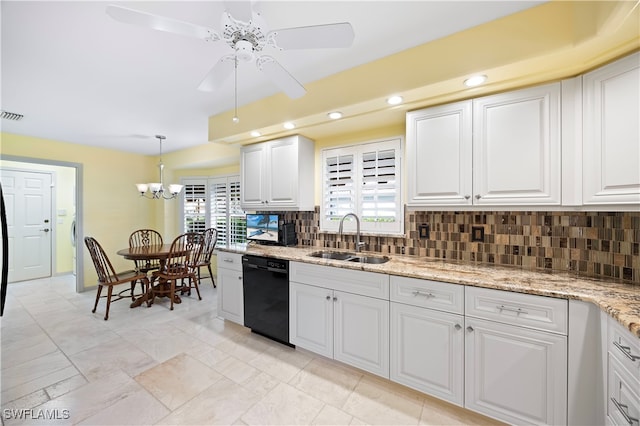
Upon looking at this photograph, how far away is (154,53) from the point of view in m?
1.90

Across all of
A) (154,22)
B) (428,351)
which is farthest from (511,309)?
(154,22)

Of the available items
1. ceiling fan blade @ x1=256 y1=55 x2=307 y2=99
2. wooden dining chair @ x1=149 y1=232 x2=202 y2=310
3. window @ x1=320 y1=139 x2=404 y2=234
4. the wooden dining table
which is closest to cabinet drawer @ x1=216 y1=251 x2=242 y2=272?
wooden dining chair @ x1=149 y1=232 x2=202 y2=310

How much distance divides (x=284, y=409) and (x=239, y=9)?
2291mm

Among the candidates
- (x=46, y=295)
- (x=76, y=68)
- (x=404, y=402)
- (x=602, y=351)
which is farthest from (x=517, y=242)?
(x=46, y=295)

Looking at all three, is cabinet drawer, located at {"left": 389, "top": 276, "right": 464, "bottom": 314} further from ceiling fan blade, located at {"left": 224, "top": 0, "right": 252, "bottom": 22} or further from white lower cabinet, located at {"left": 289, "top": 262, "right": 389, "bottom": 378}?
ceiling fan blade, located at {"left": 224, "top": 0, "right": 252, "bottom": 22}

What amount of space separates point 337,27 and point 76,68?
2.30 metres

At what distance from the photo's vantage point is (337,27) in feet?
3.83

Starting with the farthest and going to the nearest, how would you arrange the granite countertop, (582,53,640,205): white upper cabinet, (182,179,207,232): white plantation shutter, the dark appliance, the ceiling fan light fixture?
1. (182,179,207,232): white plantation shutter
2. the dark appliance
3. the ceiling fan light fixture
4. (582,53,640,205): white upper cabinet
5. the granite countertop

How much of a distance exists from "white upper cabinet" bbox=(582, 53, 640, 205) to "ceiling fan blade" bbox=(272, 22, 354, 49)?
4.73 feet

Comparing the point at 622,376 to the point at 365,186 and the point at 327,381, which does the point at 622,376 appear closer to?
the point at 327,381

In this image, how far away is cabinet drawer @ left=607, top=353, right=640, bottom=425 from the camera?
3.32ft

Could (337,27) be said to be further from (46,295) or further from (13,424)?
(46,295)

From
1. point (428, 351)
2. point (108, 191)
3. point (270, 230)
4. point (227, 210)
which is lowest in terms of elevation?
point (428, 351)

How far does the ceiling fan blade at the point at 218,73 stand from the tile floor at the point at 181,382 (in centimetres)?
214
